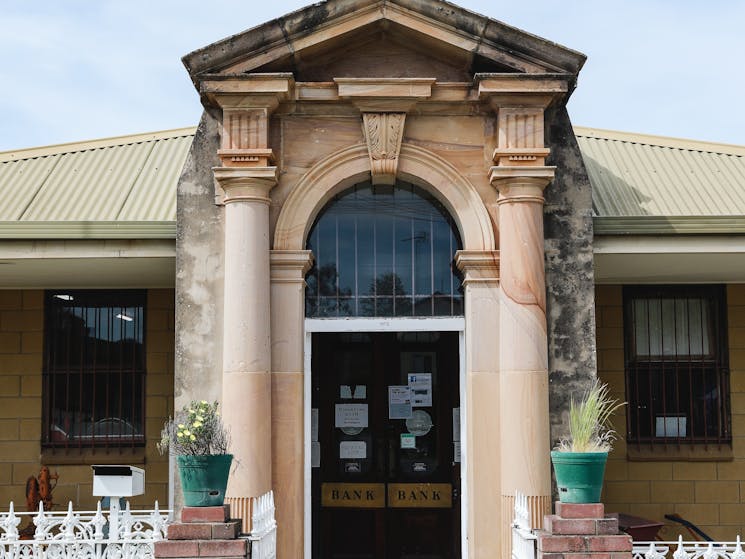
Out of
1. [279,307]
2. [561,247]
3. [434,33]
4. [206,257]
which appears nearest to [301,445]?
[279,307]

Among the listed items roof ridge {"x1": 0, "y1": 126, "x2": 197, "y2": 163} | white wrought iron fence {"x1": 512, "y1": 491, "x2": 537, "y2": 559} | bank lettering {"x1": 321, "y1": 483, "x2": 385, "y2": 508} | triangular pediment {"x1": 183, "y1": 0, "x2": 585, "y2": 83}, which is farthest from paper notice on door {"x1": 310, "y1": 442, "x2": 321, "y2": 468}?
roof ridge {"x1": 0, "y1": 126, "x2": 197, "y2": 163}

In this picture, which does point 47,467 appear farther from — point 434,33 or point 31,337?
point 434,33

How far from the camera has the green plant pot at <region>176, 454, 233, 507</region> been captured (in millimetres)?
7352

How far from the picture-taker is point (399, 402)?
11023 mm

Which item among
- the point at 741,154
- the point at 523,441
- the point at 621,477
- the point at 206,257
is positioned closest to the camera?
the point at 523,441

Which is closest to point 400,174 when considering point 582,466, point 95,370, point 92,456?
point 582,466

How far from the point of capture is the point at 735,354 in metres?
11.9

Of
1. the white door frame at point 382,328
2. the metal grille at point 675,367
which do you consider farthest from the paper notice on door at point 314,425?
the metal grille at point 675,367

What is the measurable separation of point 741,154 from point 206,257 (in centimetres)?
762

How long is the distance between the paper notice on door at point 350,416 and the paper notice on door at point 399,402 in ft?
0.94

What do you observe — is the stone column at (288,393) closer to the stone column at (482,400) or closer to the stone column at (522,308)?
the stone column at (482,400)

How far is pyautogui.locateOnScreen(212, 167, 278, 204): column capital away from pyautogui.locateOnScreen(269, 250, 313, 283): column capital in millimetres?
492

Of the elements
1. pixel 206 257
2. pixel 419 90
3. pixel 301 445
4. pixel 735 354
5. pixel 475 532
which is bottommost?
pixel 475 532

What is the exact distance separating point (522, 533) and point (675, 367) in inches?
181
